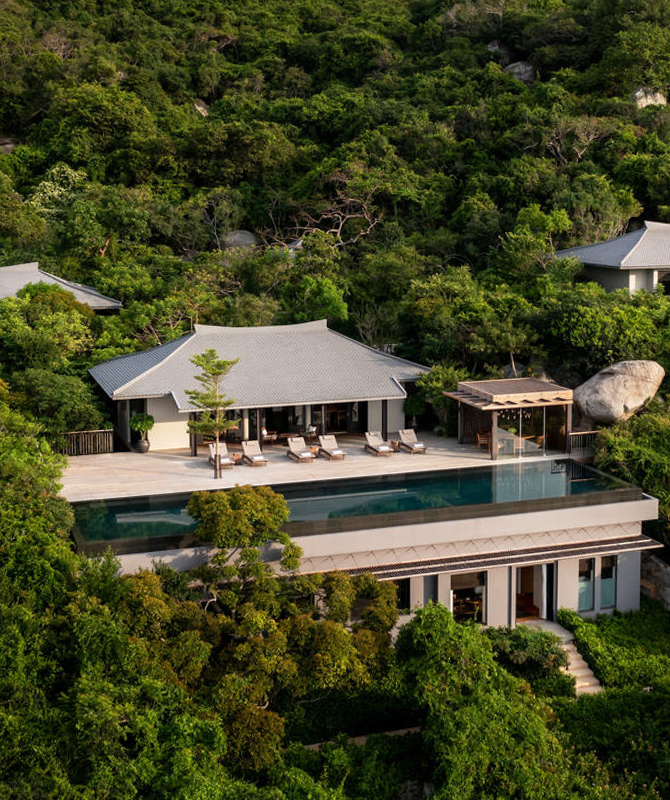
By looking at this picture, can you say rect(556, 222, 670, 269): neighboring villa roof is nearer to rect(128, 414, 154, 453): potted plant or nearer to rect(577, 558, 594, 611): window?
rect(577, 558, 594, 611): window

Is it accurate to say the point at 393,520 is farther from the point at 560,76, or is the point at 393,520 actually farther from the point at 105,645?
the point at 560,76

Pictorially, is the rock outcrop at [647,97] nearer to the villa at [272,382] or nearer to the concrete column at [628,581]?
the villa at [272,382]

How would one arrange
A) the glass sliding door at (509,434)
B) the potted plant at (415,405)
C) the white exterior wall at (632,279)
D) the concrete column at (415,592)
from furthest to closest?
the white exterior wall at (632,279), the potted plant at (415,405), the glass sliding door at (509,434), the concrete column at (415,592)

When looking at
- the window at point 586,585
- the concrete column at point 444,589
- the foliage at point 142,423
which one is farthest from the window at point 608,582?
the foliage at point 142,423

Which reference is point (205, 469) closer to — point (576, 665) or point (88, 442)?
point (88, 442)

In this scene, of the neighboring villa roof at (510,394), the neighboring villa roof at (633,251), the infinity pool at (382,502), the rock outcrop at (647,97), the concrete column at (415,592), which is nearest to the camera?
the infinity pool at (382,502)

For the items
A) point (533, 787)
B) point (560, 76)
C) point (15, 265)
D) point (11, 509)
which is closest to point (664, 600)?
point (533, 787)
